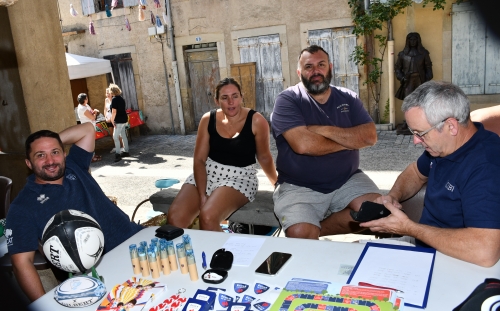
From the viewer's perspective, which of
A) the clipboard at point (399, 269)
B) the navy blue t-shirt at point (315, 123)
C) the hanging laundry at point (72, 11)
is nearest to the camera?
the clipboard at point (399, 269)

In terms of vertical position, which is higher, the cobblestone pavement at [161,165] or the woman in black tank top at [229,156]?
the woman in black tank top at [229,156]

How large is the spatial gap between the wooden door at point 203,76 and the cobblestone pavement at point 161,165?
1.28 metres

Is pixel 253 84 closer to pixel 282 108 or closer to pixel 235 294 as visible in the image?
pixel 282 108

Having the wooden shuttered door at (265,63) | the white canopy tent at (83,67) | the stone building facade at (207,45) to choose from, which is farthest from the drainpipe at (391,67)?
the white canopy tent at (83,67)

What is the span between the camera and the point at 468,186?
216cm

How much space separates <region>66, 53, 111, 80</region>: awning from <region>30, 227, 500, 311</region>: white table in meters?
8.31

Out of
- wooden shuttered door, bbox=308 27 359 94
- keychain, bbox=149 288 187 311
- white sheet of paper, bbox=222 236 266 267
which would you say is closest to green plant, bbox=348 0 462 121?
wooden shuttered door, bbox=308 27 359 94

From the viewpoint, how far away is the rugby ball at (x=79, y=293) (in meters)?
1.97

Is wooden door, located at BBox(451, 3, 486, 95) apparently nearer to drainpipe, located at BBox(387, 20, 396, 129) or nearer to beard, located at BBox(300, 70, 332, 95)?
drainpipe, located at BBox(387, 20, 396, 129)

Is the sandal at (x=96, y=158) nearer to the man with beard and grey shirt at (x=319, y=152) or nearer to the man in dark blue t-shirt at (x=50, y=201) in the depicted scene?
the man in dark blue t-shirt at (x=50, y=201)

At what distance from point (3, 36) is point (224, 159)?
2557 millimetres

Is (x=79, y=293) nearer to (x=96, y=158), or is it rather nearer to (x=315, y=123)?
(x=315, y=123)

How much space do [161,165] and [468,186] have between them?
300 inches

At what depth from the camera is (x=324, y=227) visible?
3582 mm
